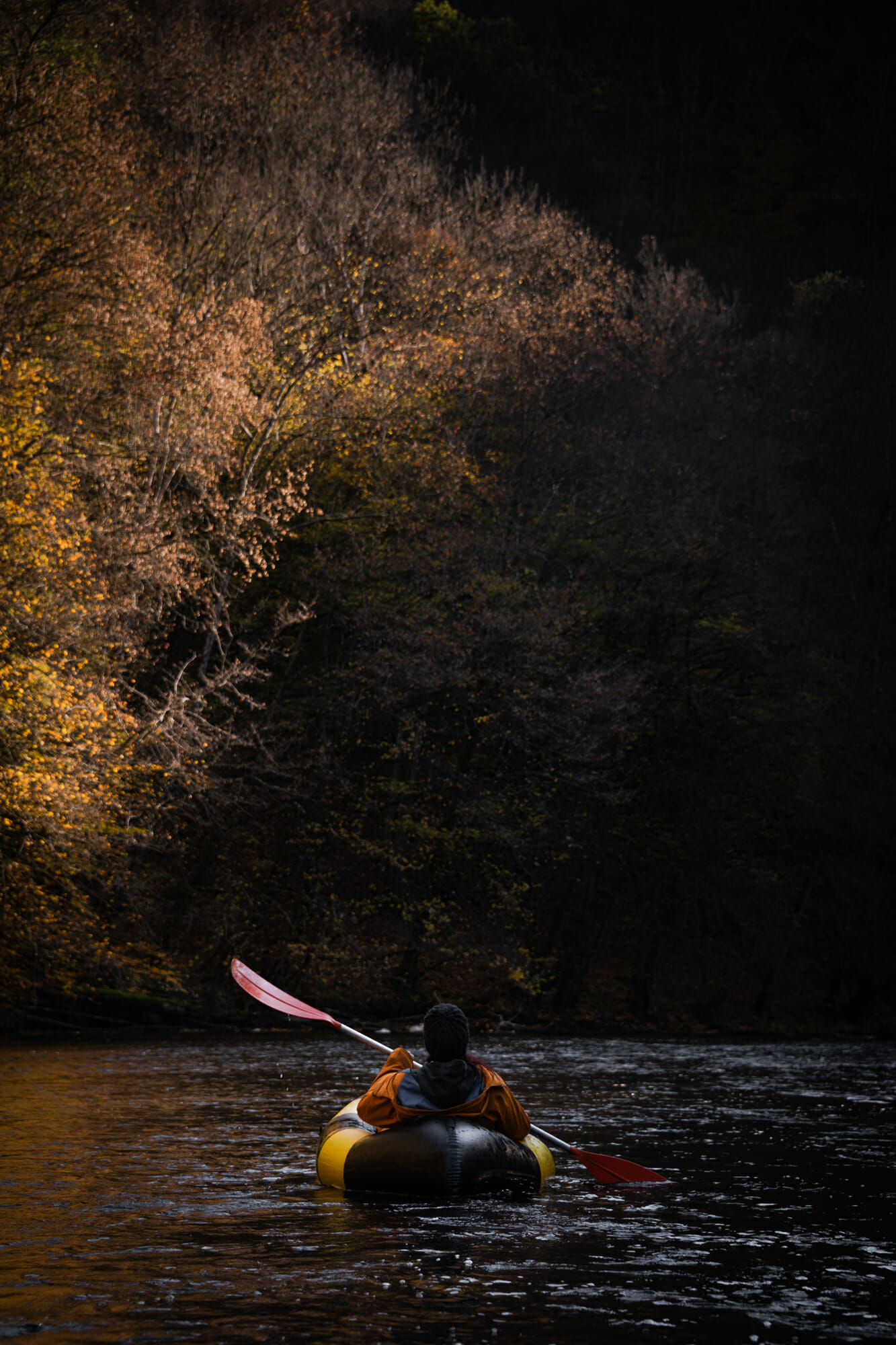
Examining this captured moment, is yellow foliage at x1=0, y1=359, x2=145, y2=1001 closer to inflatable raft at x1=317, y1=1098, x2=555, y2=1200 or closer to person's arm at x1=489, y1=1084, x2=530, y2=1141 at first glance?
inflatable raft at x1=317, y1=1098, x2=555, y2=1200

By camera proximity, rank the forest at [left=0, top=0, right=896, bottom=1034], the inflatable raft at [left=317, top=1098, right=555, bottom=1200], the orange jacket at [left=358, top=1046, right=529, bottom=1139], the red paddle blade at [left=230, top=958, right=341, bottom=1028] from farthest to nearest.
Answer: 1. the forest at [left=0, top=0, right=896, bottom=1034]
2. the red paddle blade at [left=230, top=958, right=341, bottom=1028]
3. the orange jacket at [left=358, top=1046, right=529, bottom=1139]
4. the inflatable raft at [left=317, top=1098, right=555, bottom=1200]

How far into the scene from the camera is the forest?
1684 cm

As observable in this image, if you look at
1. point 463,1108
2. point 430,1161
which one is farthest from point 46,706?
point 430,1161

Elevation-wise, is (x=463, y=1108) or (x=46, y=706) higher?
(x=46, y=706)

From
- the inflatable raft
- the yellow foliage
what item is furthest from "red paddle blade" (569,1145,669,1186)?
the yellow foliage

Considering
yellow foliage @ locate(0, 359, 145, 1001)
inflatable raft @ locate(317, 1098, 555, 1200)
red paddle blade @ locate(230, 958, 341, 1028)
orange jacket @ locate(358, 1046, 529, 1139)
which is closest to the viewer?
inflatable raft @ locate(317, 1098, 555, 1200)

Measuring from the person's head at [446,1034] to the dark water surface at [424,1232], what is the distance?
30.4 inches

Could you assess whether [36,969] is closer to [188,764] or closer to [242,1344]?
[188,764]

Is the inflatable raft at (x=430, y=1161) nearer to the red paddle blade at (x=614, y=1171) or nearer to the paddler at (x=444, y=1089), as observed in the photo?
the paddler at (x=444, y=1089)

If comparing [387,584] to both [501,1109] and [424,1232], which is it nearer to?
[501,1109]

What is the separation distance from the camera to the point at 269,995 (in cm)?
1060

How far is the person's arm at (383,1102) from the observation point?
7480 mm

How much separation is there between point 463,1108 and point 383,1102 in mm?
430

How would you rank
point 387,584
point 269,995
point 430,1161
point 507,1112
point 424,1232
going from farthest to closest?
point 387,584 → point 269,995 → point 507,1112 → point 430,1161 → point 424,1232
